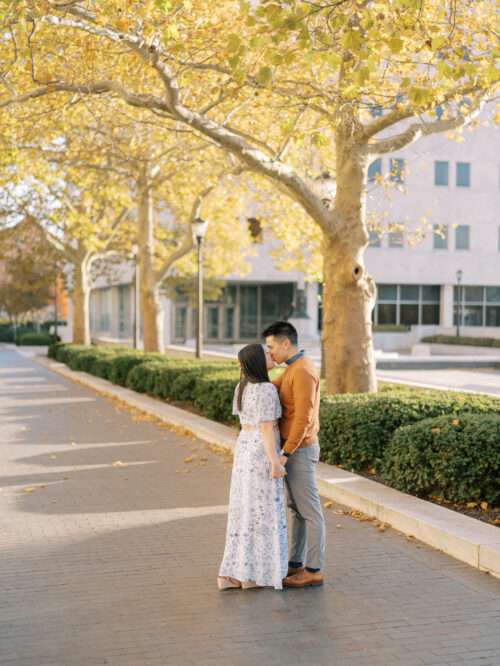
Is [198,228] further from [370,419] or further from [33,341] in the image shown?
[33,341]

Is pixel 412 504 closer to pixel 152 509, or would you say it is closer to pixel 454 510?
pixel 454 510

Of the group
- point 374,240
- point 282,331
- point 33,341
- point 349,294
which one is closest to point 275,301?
point 374,240

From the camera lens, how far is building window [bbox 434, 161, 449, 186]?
52.5 metres

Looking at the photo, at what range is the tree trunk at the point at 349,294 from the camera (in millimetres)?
14156

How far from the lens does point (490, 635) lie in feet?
18.7

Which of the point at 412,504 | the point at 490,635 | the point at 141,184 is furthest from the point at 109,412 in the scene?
the point at 490,635

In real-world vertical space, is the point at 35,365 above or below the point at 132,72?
below

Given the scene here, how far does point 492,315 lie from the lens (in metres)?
56.1

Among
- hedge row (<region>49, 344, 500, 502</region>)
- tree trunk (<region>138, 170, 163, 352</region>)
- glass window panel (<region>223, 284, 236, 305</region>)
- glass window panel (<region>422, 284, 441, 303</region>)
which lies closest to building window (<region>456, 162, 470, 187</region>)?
glass window panel (<region>422, 284, 441, 303</region>)

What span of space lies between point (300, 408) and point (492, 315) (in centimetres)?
5128

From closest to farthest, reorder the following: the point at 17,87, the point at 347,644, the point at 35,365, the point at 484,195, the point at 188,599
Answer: the point at 347,644 < the point at 188,599 < the point at 17,87 < the point at 35,365 < the point at 484,195

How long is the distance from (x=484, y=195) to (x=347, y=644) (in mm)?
50116

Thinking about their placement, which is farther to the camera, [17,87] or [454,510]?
[17,87]

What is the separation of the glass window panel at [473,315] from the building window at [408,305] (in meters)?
1.65
